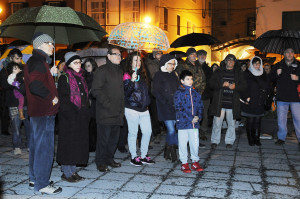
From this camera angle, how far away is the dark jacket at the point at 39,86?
16.3 ft

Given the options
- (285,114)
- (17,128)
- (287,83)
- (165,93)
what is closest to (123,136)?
(165,93)

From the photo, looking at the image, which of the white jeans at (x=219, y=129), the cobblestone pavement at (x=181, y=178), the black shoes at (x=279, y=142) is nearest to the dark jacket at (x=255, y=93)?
the white jeans at (x=219, y=129)

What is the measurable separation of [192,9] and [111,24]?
32.7 ft

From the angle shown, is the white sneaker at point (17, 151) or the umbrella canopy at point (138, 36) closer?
the umbrella canopy at point (138, 36)

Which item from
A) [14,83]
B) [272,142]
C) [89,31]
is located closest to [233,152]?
[272,142]

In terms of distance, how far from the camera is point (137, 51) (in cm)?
681

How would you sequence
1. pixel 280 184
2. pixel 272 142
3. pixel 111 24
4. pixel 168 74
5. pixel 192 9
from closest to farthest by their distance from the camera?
pixel 280 184 < pixel 168 74 < pixel 272 142 < pixel 111 24 < pixel 192 9

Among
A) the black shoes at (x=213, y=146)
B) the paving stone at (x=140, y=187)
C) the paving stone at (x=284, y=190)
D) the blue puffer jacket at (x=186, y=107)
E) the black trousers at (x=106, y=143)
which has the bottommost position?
the paving stone at (x=284, y=190)

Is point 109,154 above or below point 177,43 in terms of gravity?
below

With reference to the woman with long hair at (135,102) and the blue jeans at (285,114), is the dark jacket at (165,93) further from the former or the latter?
the blue jeans at (285,114)

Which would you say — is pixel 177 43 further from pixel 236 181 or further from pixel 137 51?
pixel 236 181

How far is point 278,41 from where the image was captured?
30.7ft

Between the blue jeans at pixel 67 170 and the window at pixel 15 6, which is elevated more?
the window at pixel 15 6

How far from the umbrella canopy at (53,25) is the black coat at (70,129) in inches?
36.3
